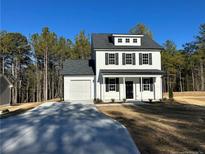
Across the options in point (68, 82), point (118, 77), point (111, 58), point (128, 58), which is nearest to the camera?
point (118, 77)

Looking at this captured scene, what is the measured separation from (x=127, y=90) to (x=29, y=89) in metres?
36.8

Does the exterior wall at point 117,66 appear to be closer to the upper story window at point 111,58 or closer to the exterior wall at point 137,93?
the exterior wall at point 137,93

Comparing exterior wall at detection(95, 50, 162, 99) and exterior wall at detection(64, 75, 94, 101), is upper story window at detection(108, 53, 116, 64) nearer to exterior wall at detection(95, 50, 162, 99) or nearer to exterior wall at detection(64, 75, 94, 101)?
exterior wall at detection(95, 50, 162, 99)

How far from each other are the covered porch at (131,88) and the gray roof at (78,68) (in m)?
2.17

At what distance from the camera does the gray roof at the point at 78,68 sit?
85.2ft

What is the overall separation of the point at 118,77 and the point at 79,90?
4.20 meters

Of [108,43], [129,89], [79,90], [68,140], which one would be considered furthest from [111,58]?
[68,140]

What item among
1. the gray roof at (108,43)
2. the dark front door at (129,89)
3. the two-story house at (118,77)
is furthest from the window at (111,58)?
the dark front door at (129,89)

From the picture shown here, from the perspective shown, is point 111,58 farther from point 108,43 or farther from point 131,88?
point 131,88

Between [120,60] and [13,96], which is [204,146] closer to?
[120,60]

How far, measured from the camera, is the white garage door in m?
25.8

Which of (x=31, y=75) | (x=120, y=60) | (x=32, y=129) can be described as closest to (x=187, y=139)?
(x=32, y=129)

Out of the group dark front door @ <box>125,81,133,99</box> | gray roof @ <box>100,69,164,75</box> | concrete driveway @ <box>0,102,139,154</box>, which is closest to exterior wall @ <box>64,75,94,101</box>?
gray roof @ <box>100,69,164,75</box>

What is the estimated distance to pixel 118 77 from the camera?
83.5ft
